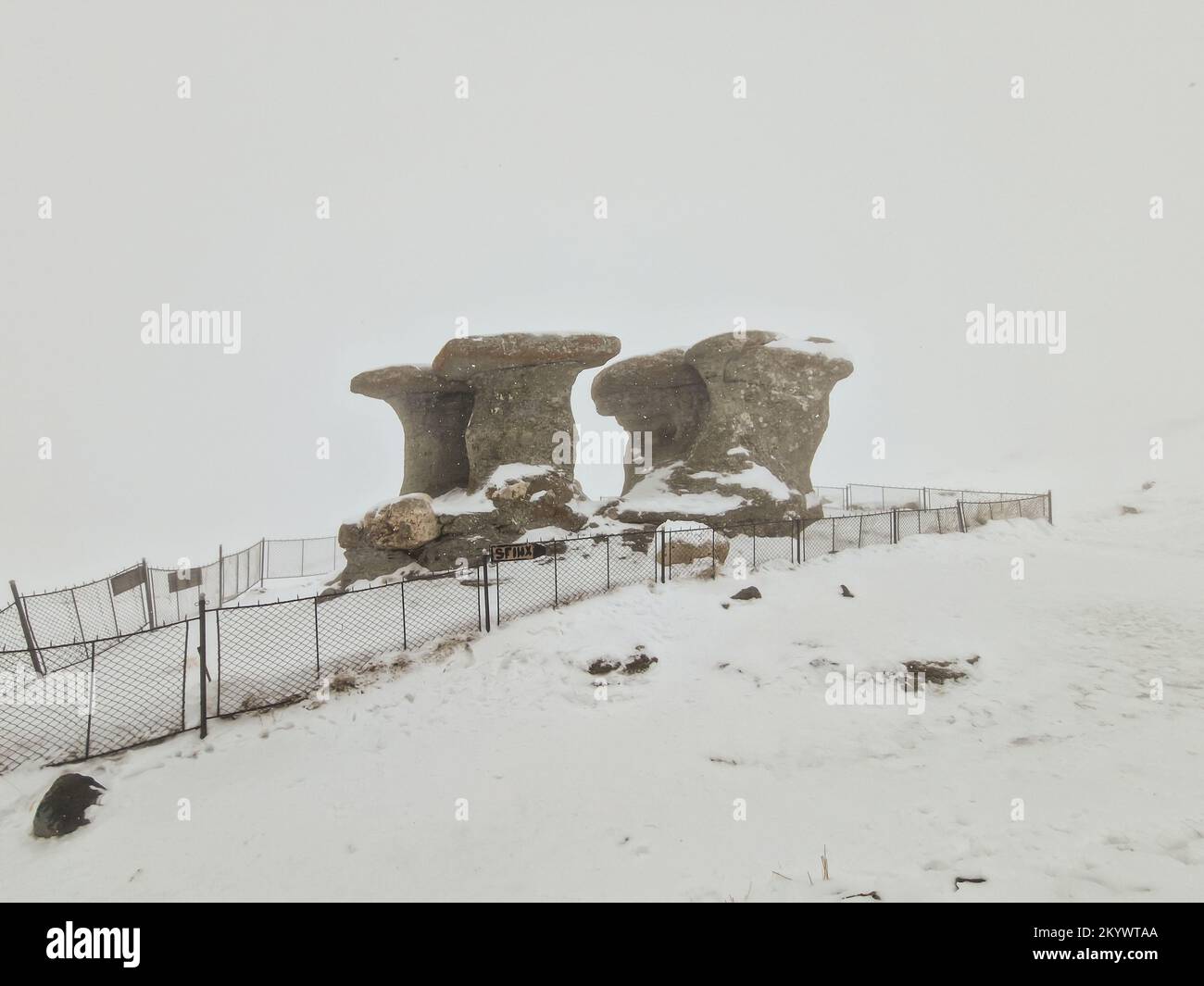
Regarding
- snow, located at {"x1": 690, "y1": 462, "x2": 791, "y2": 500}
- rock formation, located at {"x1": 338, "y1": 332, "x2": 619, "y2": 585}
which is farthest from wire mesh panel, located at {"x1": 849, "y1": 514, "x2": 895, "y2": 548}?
rock formation, located at {"x1": 338, "y1": 332, "x2": 619, "y2": 585}

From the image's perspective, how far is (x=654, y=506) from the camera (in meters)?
16.9

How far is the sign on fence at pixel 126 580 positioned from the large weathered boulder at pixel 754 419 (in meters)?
12.3

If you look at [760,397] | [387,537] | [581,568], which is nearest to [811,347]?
[760,397]

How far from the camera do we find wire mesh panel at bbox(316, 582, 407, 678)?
9188 millimetres

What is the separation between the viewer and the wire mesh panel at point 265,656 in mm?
8164

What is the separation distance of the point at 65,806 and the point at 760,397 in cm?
1835

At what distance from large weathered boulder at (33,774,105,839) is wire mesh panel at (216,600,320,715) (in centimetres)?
174

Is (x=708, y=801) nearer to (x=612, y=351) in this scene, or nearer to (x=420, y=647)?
(x=420, y=647)

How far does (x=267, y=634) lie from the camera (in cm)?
1134

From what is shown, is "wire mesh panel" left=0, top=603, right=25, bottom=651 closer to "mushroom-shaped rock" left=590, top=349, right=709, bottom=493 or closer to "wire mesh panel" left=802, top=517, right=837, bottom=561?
"mushroom-shaped rock" left=590, top=349, right=709, bottom=493

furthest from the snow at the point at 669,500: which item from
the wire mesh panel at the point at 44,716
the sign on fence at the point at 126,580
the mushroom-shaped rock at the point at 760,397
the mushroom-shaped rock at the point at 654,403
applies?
the wire mesh panel at the point at 44,716

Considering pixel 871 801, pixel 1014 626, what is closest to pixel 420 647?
pixel 871 801

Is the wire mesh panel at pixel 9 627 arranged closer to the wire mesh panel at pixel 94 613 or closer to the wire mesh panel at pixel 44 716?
the wire mesh panel at pixel 94 613

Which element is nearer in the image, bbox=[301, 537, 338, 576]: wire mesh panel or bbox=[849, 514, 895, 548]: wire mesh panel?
bbox=[849, 514, 895, 548]: wire mesh panel
